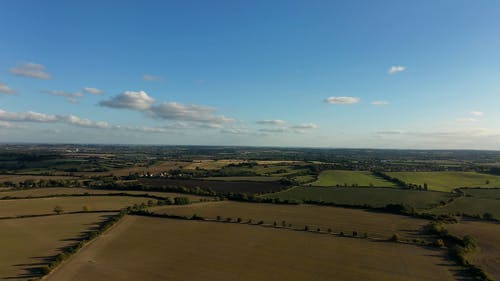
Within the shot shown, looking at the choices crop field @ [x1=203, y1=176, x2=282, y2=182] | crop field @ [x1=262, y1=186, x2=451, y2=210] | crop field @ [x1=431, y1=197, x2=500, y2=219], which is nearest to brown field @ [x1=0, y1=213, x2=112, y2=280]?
crop field @ [x1=262, y1=186, x2=451, y2=210]

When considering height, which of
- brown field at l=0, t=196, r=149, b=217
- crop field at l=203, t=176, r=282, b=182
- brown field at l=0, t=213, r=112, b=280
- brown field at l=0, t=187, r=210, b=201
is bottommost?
brown field at l=0, t=213, r=112, b=280

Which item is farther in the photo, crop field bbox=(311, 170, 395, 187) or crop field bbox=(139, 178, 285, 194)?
crop field bbox=(311, 170, 395, 187)

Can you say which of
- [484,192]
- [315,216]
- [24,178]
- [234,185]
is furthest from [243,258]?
[24,178]

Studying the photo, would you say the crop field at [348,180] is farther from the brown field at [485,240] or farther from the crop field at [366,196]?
the brown field at [485,240]

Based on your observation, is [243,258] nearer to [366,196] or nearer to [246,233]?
[246,233]

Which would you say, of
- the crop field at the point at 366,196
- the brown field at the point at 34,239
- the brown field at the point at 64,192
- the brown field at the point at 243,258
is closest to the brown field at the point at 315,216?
the brown field at the point at 243,258

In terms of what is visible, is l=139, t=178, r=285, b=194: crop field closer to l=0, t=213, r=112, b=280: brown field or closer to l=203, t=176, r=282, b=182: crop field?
l=203, t=176, r=282, b=182: crop field
